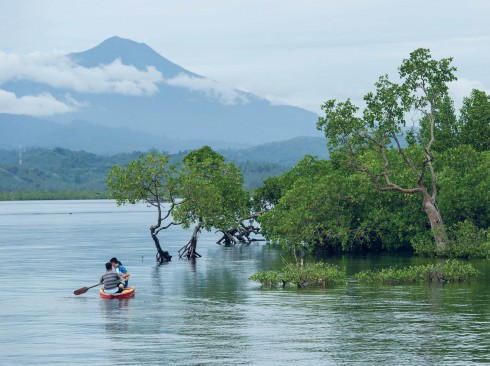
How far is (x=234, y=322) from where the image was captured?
37719 mm

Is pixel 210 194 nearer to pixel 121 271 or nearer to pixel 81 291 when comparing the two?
pixel 81 291

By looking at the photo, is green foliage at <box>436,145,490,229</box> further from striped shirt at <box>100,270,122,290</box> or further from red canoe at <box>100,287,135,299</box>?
striped shirt at <box>100,270,122,290</box>

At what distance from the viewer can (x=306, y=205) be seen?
75062 millimetres

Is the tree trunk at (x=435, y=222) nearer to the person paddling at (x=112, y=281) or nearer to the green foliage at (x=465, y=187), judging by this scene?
the green foliage at (x=465, y=187)

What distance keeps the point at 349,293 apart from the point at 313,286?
430cm

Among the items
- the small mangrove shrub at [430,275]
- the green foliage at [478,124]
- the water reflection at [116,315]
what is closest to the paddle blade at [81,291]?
the water reflection at [116,315]

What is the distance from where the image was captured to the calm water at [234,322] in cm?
2983

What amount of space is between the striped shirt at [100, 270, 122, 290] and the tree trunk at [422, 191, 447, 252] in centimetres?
2889

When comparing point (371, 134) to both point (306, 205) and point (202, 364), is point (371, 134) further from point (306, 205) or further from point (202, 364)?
point (202, 364)

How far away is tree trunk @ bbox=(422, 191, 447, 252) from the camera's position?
225 ft

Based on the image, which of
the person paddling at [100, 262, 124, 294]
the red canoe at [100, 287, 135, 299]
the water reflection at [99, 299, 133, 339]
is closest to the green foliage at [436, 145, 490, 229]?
the red canoe at [100, 287, 135, 299]

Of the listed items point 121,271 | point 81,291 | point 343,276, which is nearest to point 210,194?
point 343,276

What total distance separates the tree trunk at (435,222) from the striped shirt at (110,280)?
2889 centimetres

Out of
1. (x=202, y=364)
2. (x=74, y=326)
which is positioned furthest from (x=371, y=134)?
(x=202, y=364)
